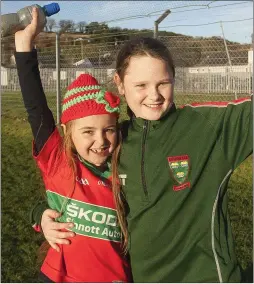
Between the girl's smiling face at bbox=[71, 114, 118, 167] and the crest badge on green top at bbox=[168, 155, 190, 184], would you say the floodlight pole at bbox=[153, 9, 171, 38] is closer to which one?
the girl's smiling face at bbox=[71, 114, 118, 167]

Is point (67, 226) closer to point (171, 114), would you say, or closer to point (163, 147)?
point (163, 147)

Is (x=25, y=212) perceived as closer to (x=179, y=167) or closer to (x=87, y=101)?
(x=87, y=101)

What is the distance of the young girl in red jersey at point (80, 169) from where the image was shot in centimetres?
175

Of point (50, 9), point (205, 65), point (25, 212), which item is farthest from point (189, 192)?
point (205, 65)

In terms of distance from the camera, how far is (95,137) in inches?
70.2

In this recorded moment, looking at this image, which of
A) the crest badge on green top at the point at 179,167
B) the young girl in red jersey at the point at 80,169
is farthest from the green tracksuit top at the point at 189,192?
the young girl in red jersey at the point at 80,169

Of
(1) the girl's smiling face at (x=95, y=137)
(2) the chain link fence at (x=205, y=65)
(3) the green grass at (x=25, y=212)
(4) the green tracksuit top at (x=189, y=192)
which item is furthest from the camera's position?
(2) the chain link fence at (x=205, y=65)

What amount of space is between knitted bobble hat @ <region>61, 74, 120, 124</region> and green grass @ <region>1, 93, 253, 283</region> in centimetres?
193

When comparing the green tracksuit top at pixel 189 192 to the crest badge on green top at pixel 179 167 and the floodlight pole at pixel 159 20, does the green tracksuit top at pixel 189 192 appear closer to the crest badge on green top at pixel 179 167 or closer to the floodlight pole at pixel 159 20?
the crest badge on green top at pixel 179 167

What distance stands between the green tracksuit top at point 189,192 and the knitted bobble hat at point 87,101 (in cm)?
18

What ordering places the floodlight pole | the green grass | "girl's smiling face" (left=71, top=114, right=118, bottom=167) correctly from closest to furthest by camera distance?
"girl's smiling face" (left=71, top=114, right=118, bottom=167) → the green grass → the floodlight pole

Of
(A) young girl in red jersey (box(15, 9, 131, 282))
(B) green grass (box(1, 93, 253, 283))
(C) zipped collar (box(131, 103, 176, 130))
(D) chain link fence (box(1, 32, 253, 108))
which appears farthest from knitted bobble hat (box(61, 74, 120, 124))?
(D) chain link fence (box(1, 32, 253, 108))

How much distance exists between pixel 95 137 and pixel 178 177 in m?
0.35

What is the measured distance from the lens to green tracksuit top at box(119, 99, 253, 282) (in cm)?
168
